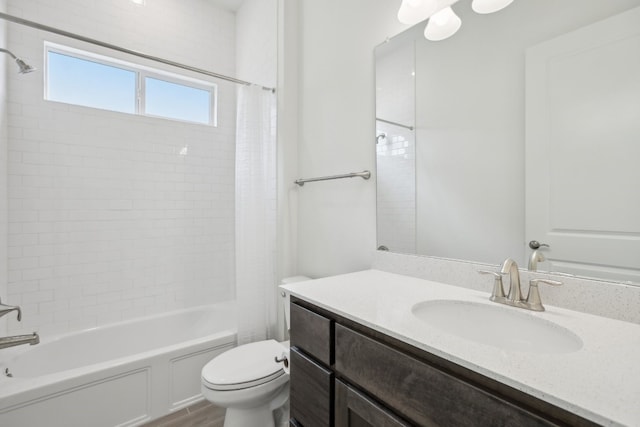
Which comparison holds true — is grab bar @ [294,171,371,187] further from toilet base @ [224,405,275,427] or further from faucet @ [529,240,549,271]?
toilet base @ [224,405,275,427]

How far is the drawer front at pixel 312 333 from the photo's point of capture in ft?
3.19

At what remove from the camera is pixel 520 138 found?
3.44 feet

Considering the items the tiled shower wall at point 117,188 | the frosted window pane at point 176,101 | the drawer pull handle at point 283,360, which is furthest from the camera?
the frosted window pane at point 176,101

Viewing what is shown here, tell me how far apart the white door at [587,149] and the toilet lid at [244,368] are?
1311 millimetres

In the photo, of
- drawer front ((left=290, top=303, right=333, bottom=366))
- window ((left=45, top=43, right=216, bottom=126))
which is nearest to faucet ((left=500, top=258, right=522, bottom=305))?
drawer front ((left=290, top=303, right=333, bottom=366))

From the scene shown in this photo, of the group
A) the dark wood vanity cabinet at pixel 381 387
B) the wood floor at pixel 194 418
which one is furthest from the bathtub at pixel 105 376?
the dark wood vanity cabinet at pixel 381 387

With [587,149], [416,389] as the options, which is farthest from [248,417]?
[587,149]

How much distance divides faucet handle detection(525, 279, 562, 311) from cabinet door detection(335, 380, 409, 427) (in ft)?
1.75

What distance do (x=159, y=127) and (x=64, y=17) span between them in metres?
0.95

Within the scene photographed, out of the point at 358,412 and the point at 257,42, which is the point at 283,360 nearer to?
the point at 358,412

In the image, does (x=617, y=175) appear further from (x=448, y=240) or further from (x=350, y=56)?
(x=350, y=56)

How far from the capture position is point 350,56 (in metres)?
1.73

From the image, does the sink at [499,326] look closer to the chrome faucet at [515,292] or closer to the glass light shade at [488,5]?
the chrome faucet at [515,292]

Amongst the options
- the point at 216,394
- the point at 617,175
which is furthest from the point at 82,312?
the point at 617,175
